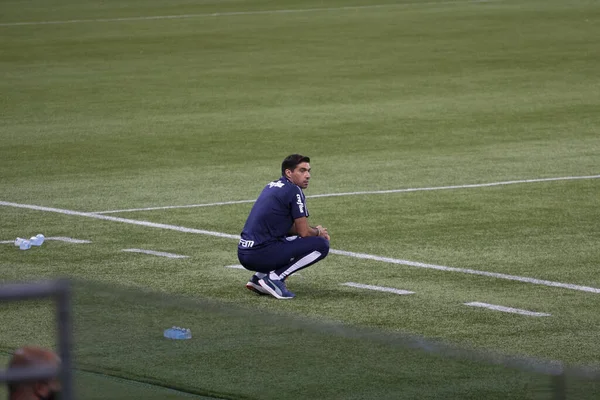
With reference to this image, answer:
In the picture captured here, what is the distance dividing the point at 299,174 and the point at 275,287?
103 cm

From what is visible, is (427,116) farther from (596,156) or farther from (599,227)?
(599,227)

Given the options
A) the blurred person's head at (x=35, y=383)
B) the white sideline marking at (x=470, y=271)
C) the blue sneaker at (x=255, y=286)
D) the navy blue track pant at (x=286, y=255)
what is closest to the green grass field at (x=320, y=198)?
the white sideline marking at (x=470, y=271)

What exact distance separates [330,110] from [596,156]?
7.58m

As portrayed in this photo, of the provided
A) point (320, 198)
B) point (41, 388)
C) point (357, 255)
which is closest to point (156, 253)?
point (357, 255)

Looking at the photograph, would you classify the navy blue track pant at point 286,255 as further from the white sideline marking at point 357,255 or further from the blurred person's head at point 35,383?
the blurred person's head at point 35,383

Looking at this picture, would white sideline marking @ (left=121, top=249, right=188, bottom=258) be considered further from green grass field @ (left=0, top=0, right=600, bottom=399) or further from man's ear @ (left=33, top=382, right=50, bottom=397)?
man's ear @ (left=33, top=382, right=50, bottom=397)

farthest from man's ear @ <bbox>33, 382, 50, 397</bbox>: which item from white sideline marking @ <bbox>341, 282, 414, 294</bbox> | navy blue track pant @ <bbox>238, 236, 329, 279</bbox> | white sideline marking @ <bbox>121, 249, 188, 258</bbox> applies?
white sideline marking @ <bbox>121, 249, 188, 258</bbox>

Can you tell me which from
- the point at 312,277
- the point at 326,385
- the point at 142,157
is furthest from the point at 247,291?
the point at 142,157

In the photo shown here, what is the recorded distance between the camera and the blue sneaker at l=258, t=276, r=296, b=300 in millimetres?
12875

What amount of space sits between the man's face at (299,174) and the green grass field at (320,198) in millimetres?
1046

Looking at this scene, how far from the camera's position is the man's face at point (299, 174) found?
12.9 meters

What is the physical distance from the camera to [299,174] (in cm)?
1291

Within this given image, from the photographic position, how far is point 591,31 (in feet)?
139

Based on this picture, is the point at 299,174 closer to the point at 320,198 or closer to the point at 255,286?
the point at 255,286
